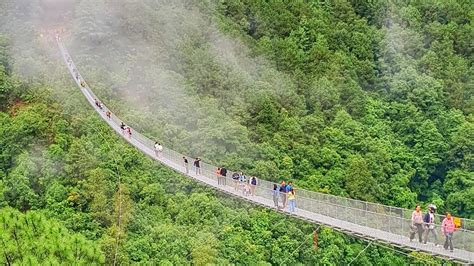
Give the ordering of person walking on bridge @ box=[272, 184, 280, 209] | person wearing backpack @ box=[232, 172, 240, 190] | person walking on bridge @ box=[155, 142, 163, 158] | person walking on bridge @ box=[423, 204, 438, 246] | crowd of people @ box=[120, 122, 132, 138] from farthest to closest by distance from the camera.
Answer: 1. crowd of people @ box=[120, 122, 132, 138]
2. person walking on bridge @ box=[155, 142, 163, 158]
3. person wearing backpack @ box=[232, 172, 240, 190]
4. person walking on bridge @ box=[272, 184, 280, 209]
5. person walking on bridge @ box=[423, 204, 438, 246]

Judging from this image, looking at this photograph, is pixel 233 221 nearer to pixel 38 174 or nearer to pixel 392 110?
pixel 38 174

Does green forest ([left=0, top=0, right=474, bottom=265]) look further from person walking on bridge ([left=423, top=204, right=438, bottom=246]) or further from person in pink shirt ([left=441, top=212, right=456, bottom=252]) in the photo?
person in pink shirt ([left=441, top=212, right=456, bottom=252])

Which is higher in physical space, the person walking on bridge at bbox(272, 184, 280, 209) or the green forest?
the person walking on bridge at bbox(272, 184, 280, 209)

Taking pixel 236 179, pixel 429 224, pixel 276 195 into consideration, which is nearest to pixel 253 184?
pixel 236 179

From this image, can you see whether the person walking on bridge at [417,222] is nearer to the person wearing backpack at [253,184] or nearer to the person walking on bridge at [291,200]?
the person walking on bridge at [291,200]

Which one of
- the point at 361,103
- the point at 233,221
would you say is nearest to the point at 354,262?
the point at 233,221

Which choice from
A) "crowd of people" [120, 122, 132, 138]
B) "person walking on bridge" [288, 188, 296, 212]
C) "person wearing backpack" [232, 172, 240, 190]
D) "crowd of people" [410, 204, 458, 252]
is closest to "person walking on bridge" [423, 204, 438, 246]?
"crowd of people" [410, 204, 458, 252]
